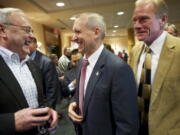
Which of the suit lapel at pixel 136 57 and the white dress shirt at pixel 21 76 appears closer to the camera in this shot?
the white dress shirt at pixel 21 76

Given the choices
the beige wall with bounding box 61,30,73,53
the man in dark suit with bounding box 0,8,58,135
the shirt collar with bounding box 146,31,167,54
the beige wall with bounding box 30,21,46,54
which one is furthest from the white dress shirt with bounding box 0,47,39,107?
the beige wall with bounding box 61,30,73,53

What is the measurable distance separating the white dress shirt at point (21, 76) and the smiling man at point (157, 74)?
0.82 metres

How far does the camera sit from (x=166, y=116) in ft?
3.76

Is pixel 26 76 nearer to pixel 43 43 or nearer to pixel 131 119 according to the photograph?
pixel 131 119

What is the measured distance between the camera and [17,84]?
1.12 meters

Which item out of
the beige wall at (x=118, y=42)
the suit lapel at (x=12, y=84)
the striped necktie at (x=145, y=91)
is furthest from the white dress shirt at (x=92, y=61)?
the beige wall at (x=118, y=42)

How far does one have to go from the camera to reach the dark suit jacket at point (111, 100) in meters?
1.18

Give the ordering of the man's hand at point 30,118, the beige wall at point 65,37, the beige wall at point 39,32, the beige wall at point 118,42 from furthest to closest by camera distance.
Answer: the beige wall at point 118,42 → the beige wall at point 65,37 → the beige wall at point 39,32 → the man's hand at point 30,118

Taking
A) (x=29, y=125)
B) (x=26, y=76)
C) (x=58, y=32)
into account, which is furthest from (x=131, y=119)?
(x=58, y=32)

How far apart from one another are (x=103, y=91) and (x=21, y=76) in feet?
1.96

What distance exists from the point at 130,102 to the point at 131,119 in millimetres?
116

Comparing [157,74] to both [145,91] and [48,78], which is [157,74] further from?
[48,78]

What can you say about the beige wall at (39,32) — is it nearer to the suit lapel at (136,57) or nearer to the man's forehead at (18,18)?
the man's forehead at (18,18)

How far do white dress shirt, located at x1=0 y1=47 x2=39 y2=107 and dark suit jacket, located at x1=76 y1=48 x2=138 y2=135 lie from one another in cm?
40
